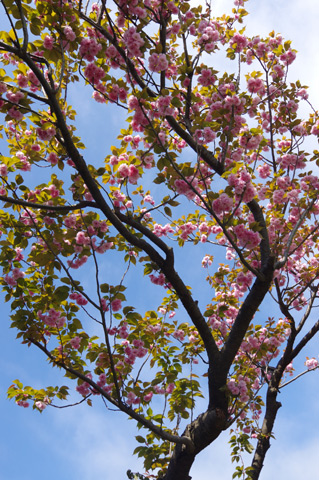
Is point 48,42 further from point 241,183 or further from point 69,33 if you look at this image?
point 241,183

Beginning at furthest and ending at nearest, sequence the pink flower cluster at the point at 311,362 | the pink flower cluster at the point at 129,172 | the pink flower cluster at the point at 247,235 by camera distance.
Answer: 1. the pink flower cluster at the point at 311,362
2. the pink flower cluster at the point at 247,235
3. the pink flower cluster at the point at 129,172

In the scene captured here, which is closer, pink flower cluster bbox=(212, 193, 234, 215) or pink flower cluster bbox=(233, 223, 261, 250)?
pink flower cluster bbox=(212, 193, 234, 215)

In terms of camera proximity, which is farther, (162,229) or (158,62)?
(162,229)

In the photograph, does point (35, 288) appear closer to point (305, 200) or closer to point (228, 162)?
point (228, 162)

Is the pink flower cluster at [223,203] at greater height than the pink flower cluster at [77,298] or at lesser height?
greater

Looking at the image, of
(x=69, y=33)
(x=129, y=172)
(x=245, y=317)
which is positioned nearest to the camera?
(x=69, y=33)

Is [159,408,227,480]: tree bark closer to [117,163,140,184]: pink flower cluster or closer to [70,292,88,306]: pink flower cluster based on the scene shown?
[70,292,88,306]: pink flower cluster

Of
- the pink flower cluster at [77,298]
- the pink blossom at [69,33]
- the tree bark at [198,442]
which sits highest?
the pink blossom at [69,33]

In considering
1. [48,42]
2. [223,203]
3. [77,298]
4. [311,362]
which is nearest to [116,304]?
[77,298]

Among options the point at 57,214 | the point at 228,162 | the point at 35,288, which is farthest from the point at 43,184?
the point at 228,162

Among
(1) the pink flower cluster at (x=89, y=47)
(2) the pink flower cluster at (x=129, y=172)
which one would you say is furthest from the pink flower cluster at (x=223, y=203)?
(1) the pink flower cluster at (x=89, y=47)

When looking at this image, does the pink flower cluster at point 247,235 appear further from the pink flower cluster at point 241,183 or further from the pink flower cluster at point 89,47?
the pink flower cluster at point 89,47

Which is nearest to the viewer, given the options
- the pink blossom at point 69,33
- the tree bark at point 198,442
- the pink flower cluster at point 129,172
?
the pink blossom at point 69,33

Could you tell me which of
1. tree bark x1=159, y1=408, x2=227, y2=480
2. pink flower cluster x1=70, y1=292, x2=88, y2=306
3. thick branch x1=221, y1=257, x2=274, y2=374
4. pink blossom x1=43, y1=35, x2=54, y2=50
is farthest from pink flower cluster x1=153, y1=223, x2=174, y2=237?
pink blossom x1=43, y1=35, x2=54, y2=50
